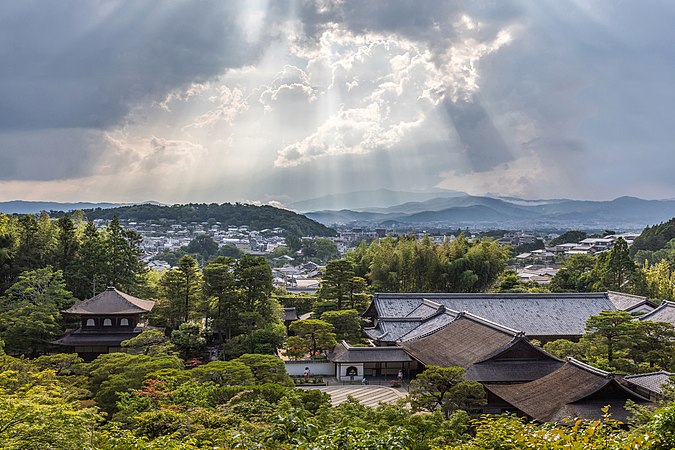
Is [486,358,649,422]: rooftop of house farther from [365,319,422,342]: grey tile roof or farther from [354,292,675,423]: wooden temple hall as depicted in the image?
[365,319,422,342]: grey tile roof

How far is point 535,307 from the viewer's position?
33250mm

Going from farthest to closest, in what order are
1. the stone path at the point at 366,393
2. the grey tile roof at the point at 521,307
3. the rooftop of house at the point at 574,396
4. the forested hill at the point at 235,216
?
1. the forested hill at the point at 235,216
2. the grey tile roof at the point at 521,307
3. the stone path at the point at 366,393
4. the rooftop of house at the point at 574,396

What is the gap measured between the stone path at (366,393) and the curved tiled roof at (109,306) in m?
10.1

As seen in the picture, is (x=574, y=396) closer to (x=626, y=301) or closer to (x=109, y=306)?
(x=626, y=301)

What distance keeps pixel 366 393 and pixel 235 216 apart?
494ft

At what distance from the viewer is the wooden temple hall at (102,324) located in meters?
25.4

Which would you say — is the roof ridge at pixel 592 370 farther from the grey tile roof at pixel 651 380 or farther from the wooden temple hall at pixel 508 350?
the grey tile roof at pixel 651 380

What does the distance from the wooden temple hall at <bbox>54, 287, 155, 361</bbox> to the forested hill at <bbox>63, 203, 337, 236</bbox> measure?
414ft

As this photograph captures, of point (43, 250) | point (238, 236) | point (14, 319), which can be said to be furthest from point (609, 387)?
point (238, 236)

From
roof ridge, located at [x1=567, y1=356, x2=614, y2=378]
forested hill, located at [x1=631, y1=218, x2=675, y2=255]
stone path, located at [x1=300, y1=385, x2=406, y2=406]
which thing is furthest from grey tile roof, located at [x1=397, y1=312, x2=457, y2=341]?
forested hill, located at [x1=631, y1=218, x2=675, y2=255]

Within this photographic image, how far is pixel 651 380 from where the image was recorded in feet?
61.6

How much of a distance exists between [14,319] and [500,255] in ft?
106

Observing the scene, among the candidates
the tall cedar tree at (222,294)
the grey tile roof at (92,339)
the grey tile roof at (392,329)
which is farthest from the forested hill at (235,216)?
the grey tile roof at (92,339)

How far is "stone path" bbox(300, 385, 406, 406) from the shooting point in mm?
22906
